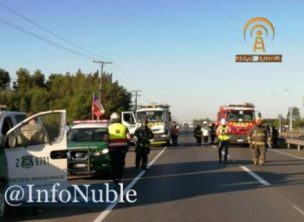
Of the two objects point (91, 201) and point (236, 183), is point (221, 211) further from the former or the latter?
point (236, 183)

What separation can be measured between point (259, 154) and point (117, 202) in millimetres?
11379

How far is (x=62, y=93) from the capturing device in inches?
4082

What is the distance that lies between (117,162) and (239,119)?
982 inches

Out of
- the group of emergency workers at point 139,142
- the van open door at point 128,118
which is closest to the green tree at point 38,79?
the van open door at point 128,118

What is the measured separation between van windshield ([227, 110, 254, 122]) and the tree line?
31402 millimetres

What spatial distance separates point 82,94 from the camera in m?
83.2

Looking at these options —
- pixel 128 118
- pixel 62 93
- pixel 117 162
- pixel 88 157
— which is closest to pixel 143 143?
pixel 88 157

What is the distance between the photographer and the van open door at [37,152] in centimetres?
1042

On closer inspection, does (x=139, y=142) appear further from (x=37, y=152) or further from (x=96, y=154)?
(x=37, y=152)

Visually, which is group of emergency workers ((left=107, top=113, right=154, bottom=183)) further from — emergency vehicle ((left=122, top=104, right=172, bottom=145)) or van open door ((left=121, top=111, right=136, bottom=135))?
van open door ((left=121, top=111, right=136, bottom=135))

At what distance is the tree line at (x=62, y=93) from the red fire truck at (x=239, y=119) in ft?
103

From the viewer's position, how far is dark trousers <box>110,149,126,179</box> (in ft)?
47.5

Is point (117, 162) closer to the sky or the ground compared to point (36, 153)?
closer to the ground

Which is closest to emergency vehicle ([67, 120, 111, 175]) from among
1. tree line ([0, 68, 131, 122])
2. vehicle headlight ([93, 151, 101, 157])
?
vehicle headlight ([93, 151, 101, 157])
